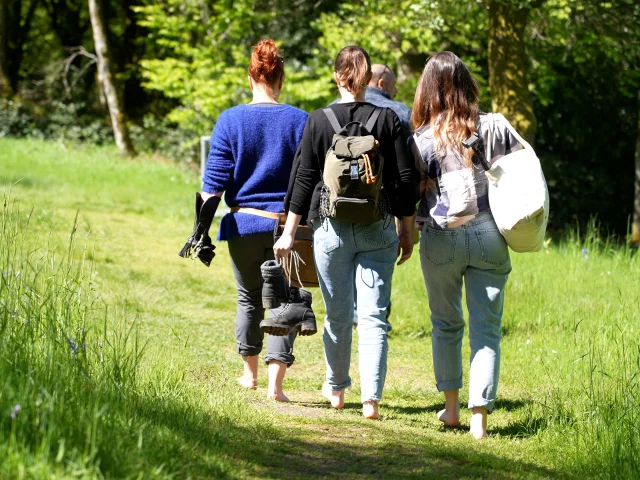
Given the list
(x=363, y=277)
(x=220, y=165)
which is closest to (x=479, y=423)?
(x=363, y=277)

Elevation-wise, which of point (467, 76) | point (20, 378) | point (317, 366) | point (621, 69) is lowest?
point (317, 366)

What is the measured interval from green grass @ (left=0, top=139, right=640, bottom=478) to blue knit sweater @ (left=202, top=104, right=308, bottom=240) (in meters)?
0.86

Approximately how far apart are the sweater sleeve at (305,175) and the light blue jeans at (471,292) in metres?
0.62

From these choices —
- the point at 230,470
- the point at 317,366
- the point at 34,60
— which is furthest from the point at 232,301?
the point at 34,60

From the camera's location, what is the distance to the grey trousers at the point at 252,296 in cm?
550

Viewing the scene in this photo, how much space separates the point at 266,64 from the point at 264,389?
199 cm

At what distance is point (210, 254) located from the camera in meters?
5.55

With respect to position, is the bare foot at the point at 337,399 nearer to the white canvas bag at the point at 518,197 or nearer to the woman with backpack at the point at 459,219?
the woman with backpack at the point at 459,219

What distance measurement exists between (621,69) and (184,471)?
17421 millimetres

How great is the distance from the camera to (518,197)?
4.64 meters

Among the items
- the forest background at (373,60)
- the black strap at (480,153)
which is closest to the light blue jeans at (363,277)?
the black strap at (480,153)

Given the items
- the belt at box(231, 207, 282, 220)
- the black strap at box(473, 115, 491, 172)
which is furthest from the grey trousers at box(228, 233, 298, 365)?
the black strap at box(473, 115, 491, 172)

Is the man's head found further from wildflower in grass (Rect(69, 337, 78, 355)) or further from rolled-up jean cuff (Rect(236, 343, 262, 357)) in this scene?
wildflower in grass (Rect(69, 337, 78, 355))

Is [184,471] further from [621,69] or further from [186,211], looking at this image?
[621,69]
